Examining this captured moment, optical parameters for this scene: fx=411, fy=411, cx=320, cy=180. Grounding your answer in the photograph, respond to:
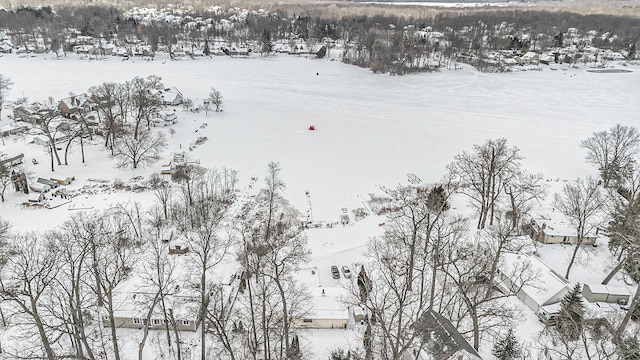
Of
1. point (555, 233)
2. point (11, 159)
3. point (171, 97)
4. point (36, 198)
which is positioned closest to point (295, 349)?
point (555, 233)

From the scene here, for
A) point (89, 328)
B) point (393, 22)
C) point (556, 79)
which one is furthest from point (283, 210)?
point (393, 22)

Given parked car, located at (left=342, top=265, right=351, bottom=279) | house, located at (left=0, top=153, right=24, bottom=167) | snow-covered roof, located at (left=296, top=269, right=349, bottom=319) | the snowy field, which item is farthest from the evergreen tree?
house, located at (left=0, top=153, right=24, bottom=167)

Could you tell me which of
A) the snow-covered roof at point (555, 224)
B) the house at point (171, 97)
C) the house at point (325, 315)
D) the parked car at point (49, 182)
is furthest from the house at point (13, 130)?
the snow-covered roof at point (555, 224)

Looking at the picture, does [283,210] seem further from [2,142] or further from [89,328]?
[2,142]

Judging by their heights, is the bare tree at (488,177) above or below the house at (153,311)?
above

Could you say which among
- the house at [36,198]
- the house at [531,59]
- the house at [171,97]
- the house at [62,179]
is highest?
the house at [531,59]

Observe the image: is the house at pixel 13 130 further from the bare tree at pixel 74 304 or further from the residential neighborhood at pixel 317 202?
the bare tree at pixel 74 304

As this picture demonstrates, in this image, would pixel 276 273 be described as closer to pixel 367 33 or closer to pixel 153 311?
pixel 153 311

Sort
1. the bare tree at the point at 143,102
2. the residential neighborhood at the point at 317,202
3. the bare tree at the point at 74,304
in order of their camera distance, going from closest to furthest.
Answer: the bare tree at the point at 74,304 → the residential neighborhood at the point at 317,202 → the bare tree at the point at 143,102
